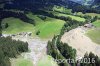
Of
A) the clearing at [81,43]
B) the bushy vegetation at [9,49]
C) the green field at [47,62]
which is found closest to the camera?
the green field at [47,62]

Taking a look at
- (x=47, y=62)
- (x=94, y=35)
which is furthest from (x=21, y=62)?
(x=94, y=35)

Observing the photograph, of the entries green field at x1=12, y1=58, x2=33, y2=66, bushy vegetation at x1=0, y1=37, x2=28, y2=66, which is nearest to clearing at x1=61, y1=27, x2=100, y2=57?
green field at x1=12, y1=58, x2=33, y2=66

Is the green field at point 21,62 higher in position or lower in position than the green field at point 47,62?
lower

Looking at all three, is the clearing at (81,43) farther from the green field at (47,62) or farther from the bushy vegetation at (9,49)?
the bushy vegetation at (9,49)

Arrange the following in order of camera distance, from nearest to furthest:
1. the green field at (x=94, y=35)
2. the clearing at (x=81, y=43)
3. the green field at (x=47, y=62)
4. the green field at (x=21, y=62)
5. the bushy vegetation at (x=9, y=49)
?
the green field at (x=47, y=62) → the green field at (x=21, y=62) → the bushy vegetation at (x=9, y=49) → the clearing at (x=81, y=43) → the green field at (x=94, y=35)

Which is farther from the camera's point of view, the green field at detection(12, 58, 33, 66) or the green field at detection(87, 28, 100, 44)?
the green field at detection(87, 28, 100, 44)

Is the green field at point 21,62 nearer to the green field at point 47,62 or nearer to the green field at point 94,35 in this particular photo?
the green field at point 47,62

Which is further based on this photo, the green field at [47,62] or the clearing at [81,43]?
the clearing at [81,43]

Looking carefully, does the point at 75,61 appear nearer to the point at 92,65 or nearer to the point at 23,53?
the point at 92,65

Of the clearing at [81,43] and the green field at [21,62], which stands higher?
the clearing at [81,43]

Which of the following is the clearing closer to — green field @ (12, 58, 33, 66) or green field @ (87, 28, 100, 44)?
green field @ (87, 28, 100, 44)

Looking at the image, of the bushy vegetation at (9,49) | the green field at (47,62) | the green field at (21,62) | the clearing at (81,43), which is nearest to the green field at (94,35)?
the clearing at (81,43)
